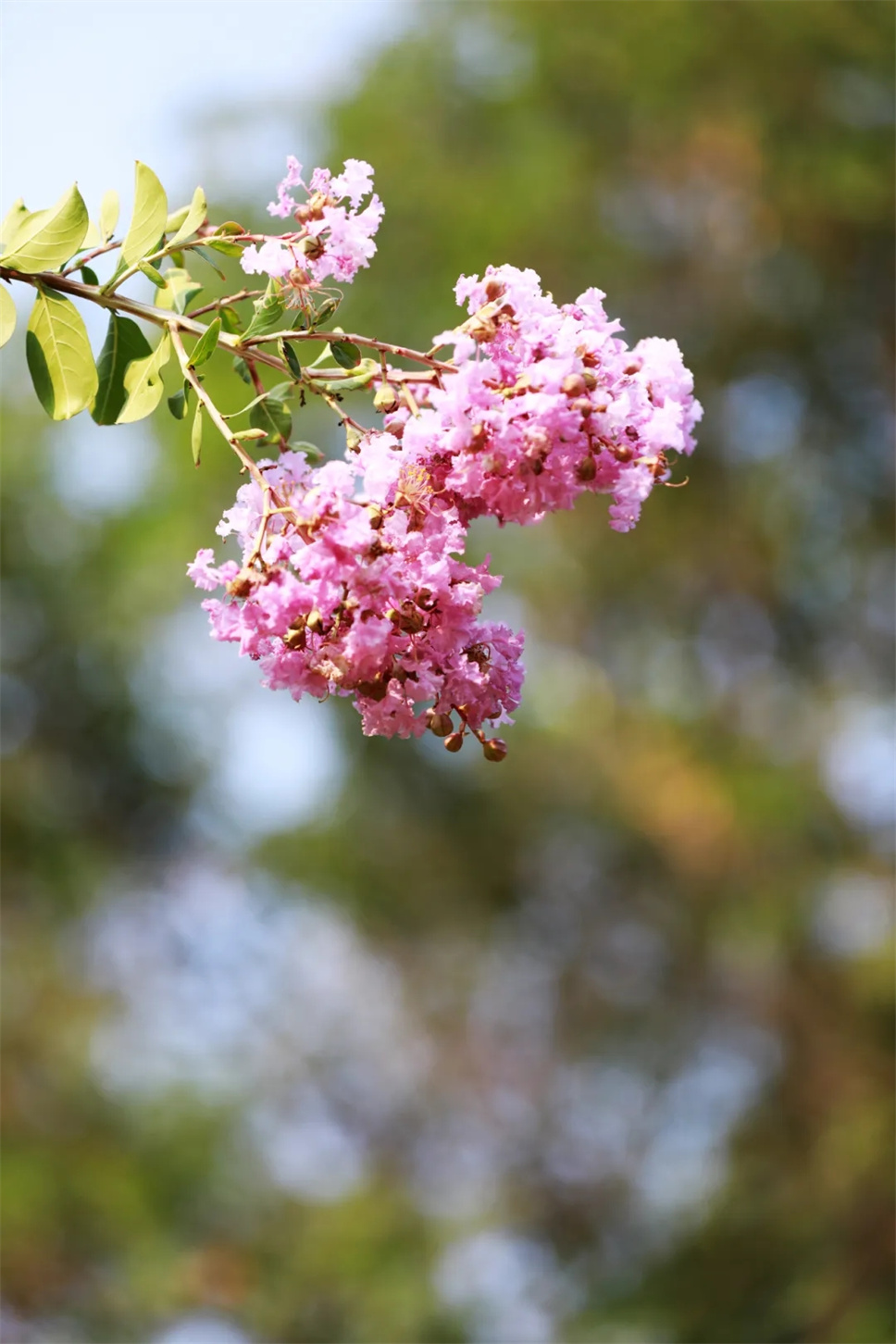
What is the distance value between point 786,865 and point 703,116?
520 cm

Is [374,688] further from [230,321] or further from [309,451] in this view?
[230,321]

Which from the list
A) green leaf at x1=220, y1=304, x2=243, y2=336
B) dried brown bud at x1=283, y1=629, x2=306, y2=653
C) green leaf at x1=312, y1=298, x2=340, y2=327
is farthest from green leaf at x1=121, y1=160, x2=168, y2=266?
dried brown bud at x1=283, y1=629, x2=306, y2=653

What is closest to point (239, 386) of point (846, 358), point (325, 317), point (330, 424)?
point (330, 424)

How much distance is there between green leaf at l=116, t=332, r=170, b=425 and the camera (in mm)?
1550

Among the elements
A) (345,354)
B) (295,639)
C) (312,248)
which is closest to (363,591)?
(295,639)

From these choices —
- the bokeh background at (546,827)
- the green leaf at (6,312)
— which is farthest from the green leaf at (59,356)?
the bokeh background at (546,827)

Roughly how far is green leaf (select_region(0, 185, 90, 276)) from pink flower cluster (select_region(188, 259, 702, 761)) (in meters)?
0.37

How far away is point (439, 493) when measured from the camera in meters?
1.34

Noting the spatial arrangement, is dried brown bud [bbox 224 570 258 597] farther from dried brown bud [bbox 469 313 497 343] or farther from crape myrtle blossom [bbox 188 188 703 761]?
dried brown bud [bbox 469 313 497 343]

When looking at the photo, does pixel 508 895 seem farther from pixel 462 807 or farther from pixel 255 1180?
pixel 255 1180

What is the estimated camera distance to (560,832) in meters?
9.92

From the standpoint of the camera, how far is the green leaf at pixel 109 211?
5.23ft

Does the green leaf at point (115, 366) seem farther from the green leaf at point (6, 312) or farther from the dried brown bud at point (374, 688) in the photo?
the dried brown bud at point (374, 688)

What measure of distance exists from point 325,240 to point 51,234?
309mm
